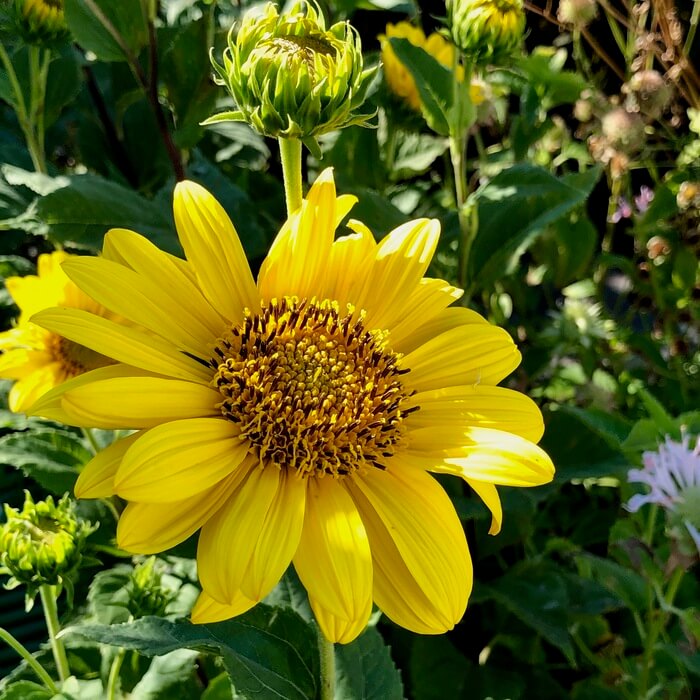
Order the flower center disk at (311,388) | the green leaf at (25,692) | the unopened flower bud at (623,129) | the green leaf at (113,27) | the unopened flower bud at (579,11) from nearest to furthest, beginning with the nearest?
the flower center disk at (311,388) < the green leaf at (25,692) < the green leaf at (113,27) < the unopened flower bud at (623,129) < the unopened flower bud at (579,11)

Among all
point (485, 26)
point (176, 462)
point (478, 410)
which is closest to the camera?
point (176, 462)

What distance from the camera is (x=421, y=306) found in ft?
2.00

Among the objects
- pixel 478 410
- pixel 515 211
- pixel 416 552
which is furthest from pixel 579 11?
pixel 416 552

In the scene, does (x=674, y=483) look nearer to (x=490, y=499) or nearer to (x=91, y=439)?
(x=490, y=499)

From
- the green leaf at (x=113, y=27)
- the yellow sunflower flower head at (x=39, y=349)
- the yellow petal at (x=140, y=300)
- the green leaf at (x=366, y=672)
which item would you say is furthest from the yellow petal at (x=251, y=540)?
the green leaf at (x=113, y=27)

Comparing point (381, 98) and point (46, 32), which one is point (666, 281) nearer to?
point (381, 98)

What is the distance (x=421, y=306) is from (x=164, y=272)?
193 mm

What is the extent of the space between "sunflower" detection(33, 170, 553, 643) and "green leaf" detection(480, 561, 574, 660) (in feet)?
1.31

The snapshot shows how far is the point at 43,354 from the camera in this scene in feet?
2.71

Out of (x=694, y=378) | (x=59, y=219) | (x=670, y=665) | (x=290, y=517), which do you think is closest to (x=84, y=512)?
(x=59, y=219)

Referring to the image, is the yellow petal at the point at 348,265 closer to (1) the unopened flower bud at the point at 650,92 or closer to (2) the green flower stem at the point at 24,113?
(2) the green flower stem at the point at 24,113

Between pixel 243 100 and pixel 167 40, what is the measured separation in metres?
0.58

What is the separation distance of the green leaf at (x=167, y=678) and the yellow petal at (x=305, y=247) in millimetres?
317

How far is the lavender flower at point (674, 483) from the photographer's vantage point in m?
0.82
